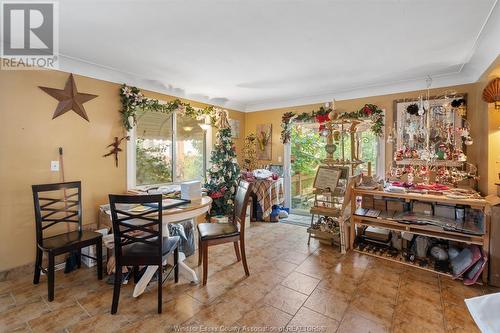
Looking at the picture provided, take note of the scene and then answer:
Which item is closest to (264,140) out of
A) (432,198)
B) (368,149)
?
(368,149)

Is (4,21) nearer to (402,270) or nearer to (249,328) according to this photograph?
(249,328)

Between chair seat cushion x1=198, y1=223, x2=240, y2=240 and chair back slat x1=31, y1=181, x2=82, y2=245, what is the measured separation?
1382mm

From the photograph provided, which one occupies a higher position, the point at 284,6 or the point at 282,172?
the point at 284,6

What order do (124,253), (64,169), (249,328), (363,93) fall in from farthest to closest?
(363,93)
(64,169)
(124,253)
(249,328)

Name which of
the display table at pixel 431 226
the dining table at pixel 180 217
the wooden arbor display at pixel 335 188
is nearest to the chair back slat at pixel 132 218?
the dining table at pixel 180 217

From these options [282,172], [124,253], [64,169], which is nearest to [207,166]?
[282,172]

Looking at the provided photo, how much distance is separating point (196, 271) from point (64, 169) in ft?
6.67

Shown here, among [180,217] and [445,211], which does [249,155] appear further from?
[445,211]

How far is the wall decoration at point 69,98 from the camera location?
9.31 ft

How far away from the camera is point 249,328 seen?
6.09 ft

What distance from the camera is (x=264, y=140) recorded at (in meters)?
5.47

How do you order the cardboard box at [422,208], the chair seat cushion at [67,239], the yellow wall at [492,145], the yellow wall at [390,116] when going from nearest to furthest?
the chair seat cushion at [67,239]
the yellow wall at [492,145]
the cardboard box at [422,208]
the yellow wall at [390,116]

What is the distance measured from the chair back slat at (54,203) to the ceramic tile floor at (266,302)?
594mm

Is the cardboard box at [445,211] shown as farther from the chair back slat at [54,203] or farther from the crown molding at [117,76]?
the chair back slat at [54,203]
